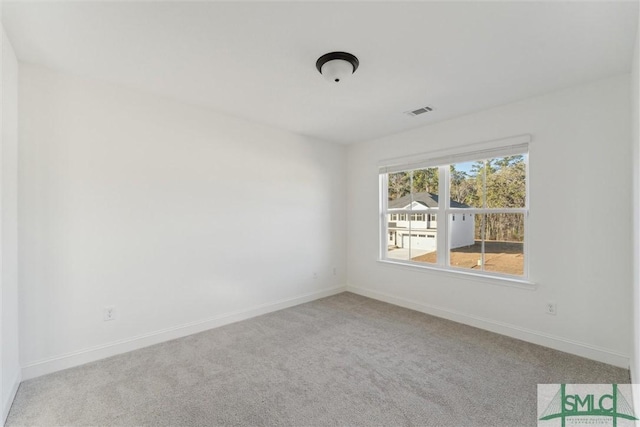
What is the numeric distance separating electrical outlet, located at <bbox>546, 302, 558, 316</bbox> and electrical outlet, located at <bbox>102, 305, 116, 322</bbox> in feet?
13.7

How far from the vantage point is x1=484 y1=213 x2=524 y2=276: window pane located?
319 cm

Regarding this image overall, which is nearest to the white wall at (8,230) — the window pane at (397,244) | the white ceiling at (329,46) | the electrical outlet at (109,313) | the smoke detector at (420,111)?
the white ceiling at (329,46)

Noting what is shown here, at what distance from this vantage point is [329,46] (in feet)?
6.91

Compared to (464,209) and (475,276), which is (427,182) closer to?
(464,209)

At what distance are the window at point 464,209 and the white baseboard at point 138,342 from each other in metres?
1.99

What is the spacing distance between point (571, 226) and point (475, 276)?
1064mm

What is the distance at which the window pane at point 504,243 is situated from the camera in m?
3.19

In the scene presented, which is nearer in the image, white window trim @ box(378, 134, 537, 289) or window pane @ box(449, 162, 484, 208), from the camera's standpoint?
white window trim @ box(378, 134, 537, 289)

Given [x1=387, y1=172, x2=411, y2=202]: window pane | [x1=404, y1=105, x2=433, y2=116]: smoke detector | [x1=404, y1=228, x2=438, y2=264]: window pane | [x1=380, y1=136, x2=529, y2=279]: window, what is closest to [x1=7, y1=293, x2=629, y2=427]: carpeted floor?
[x1=380, y1=136, x2=529, y2=279]: window

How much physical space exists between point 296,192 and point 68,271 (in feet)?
8.75

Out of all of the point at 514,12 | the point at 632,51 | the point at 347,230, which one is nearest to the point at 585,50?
the point at 632,51

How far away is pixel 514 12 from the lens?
1752mm

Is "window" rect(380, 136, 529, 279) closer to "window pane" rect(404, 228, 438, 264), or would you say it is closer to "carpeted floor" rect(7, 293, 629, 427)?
"window pane" rect(404, 228, 438, 264)

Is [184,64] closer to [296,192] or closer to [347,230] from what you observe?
[296,192]
